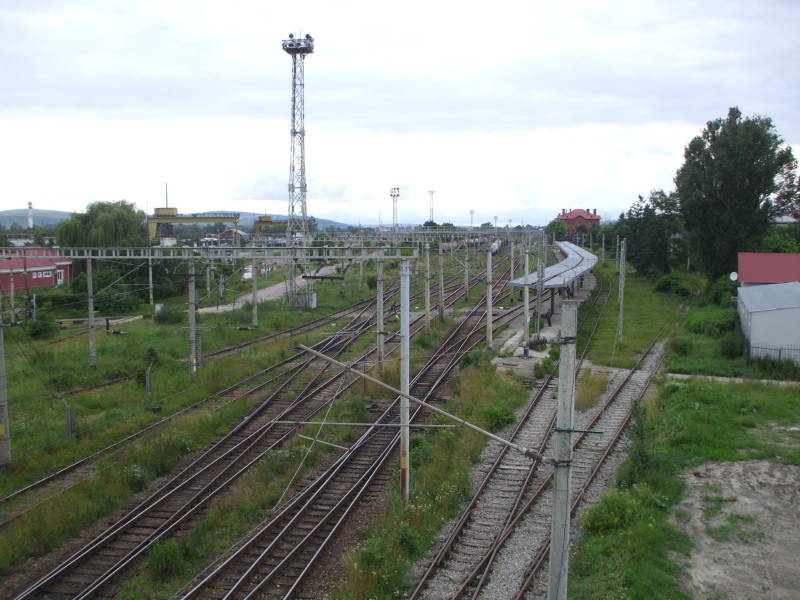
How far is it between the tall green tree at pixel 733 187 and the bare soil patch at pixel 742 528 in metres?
30.1

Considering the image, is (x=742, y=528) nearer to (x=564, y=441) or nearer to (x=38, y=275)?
(x=564, y=441)

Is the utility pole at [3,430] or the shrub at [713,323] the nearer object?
the utility pole at [3,430]

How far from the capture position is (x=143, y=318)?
31484mm

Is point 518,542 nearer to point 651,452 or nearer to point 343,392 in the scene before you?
point 651,452

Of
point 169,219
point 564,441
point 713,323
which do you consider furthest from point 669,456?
point 169,219

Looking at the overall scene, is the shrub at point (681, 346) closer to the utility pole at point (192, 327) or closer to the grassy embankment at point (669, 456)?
the grassy embankment at point (669, 456)

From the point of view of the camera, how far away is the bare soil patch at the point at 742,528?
8516 millimetres

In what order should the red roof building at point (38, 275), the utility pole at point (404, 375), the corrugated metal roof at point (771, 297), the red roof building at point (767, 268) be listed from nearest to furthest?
the utility pole at point (404, 375), the corrugated metal roof at point (771, 297), the red roof building at point (767, 268), the red roof building at point (38, 275)

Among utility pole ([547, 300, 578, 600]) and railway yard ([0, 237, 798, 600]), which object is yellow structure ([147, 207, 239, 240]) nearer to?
railway yard ([0, 237, 798, 600])

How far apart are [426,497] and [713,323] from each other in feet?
65.7

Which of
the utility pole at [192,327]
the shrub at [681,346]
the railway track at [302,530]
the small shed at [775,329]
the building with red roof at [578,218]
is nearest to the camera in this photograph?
the railway track at [302,530]

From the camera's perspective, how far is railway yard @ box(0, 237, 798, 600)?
918 cm

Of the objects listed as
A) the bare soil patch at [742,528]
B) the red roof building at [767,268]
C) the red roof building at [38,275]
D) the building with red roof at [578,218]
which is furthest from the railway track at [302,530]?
the building with red roof at [578,218]

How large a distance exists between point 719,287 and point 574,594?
31315mm
